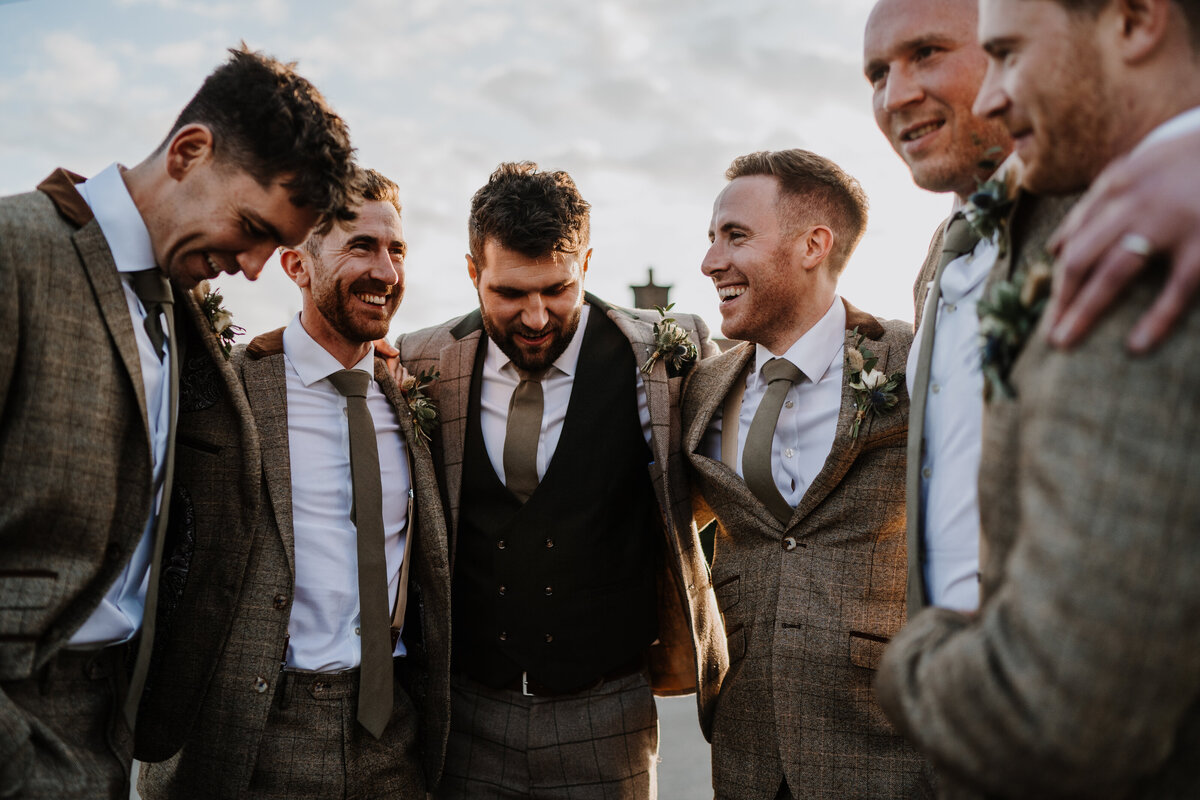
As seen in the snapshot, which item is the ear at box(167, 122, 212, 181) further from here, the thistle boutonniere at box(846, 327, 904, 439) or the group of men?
the thistle boutonniere at box(846, 327, 904, 439)

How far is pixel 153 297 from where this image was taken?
195 cm

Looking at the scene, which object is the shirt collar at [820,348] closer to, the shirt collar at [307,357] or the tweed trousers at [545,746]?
the tweed trousers at [545,746]

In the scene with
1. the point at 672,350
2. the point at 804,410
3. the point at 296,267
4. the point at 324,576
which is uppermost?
the point at 296,267

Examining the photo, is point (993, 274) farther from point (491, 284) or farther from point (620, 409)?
point (491, 284)

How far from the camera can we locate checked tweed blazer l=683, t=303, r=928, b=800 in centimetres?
230

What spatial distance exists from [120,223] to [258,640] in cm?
112

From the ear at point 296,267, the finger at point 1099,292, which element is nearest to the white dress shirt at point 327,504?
the ear at point 296,267

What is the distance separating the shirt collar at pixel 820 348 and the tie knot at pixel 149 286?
5.74ft

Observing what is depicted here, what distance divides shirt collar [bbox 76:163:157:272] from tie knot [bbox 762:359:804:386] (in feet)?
5.74

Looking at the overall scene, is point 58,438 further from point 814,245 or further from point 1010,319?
point 814,245

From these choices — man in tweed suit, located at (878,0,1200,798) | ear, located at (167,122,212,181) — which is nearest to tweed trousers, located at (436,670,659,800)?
ear, located at (167,122,212,181)

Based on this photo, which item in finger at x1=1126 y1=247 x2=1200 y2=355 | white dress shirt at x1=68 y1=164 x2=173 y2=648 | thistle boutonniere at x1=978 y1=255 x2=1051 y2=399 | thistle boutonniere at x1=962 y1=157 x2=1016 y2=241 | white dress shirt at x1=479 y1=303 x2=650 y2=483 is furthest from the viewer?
white dress shirt at x1=479 y1=303 x2=650 y2=483

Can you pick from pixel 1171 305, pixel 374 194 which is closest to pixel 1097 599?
pixel 1171 305

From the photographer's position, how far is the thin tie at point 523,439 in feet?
9.38
